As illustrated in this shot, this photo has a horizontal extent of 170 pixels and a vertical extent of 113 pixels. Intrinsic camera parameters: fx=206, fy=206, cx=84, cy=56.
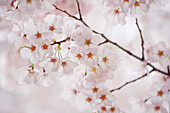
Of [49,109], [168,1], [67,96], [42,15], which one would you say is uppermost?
[168,1]

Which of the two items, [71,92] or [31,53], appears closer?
[31,53]

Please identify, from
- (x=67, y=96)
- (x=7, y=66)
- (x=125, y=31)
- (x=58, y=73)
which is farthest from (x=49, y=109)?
(x=58, y=73)

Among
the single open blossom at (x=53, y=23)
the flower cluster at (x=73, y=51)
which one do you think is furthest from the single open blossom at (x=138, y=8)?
the single open blossom at (x=53, y=23)

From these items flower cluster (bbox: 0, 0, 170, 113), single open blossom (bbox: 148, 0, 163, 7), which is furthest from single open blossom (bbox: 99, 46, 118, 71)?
single open blossom (bbox: 148, 0, 163, 7)

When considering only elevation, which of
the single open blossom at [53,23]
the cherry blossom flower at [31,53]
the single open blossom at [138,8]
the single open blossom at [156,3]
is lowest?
the cherry blossom flower at [31,53]

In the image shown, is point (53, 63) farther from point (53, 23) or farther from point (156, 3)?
point (156, 3)

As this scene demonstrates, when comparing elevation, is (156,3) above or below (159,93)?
above

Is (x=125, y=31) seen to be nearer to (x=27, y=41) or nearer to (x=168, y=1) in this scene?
(x=168, y=1)

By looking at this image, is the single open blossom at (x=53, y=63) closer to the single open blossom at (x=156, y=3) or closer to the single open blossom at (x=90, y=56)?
the single open blossom at (x=90, y=56)

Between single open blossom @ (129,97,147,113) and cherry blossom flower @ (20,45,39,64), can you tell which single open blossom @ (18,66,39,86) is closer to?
cherry blossom flower @ (20,45,39,64)

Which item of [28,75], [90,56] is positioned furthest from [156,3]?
[28,75]

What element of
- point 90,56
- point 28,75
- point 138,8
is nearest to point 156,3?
point 138,8
